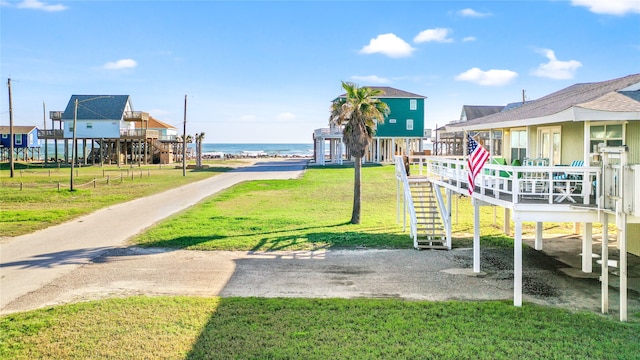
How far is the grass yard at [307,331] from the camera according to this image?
28.8 feet

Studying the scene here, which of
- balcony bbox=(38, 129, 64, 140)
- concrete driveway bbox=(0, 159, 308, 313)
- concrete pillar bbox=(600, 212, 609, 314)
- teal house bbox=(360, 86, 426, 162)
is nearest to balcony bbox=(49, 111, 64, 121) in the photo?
balcony bbox=(38, 129, 64, 140)

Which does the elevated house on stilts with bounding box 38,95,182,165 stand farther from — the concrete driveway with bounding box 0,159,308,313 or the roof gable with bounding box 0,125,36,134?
the concrete driveway with bounding box 0,159,308,313

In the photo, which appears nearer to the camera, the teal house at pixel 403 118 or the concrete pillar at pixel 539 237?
the concrete pillar at pixel 539 237

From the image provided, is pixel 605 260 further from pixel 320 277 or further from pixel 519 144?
pixel 519 144

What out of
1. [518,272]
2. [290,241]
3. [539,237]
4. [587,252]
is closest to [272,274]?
[290,241]

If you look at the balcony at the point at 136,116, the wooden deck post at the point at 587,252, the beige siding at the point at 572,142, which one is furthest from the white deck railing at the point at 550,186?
the balcony at the point at 136,116

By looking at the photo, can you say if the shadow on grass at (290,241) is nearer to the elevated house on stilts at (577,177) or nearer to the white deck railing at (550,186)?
the elevated house on stilts at (577,177)

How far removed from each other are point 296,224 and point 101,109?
5202 centimetres

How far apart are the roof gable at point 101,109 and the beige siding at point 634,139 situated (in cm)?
6139

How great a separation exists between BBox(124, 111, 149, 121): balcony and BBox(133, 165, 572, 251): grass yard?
118 ft

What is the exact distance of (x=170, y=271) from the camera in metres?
14.5

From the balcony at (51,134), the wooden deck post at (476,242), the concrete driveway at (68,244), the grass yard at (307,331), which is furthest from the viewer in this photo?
the balcony at (51,134)

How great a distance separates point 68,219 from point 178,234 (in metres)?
6.93

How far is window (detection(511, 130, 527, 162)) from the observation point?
19156 millimetres
